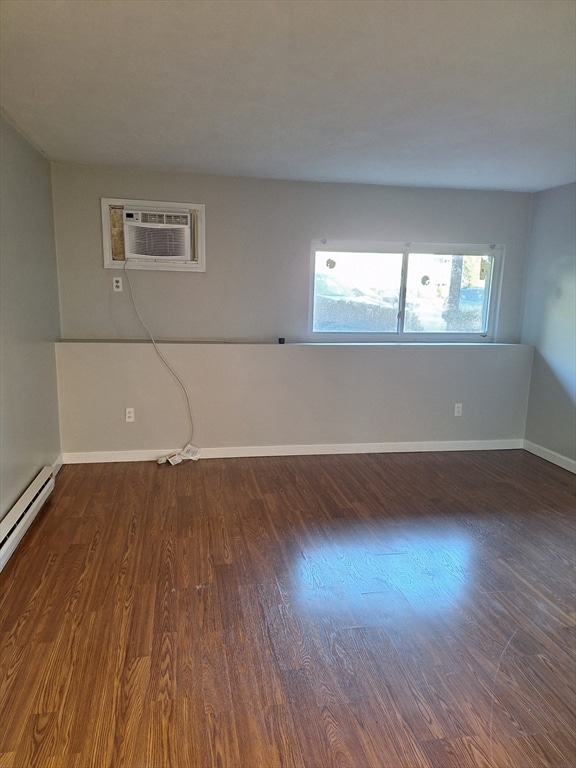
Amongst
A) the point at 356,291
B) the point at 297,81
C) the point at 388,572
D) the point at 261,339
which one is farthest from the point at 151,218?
the point at 388,572

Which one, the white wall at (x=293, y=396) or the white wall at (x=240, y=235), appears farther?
the white wall at (x=293, y=396)

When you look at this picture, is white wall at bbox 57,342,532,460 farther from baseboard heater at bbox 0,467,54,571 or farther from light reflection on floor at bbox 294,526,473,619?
light reflection on floor at bbox 294,526,473,619

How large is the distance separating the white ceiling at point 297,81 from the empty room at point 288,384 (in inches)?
0.6

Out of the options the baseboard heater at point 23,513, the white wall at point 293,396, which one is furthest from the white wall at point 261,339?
the baseboard heater at point 23,513

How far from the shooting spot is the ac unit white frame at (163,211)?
12.3ft

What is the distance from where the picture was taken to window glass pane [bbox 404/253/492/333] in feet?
14.4

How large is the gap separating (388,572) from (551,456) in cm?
258

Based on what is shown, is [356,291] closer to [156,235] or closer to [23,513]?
[156,235]

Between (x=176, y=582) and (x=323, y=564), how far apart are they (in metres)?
0.76

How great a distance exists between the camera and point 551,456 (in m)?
4.21

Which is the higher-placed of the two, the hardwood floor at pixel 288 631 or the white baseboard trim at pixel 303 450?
the white baseboard trim at pixel 303 450

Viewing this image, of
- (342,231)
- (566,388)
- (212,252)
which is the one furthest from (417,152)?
(566,388)

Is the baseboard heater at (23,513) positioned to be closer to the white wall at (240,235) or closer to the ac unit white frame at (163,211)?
the white wall at (240,235)

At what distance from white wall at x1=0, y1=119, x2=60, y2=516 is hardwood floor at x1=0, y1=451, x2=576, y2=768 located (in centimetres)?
46
